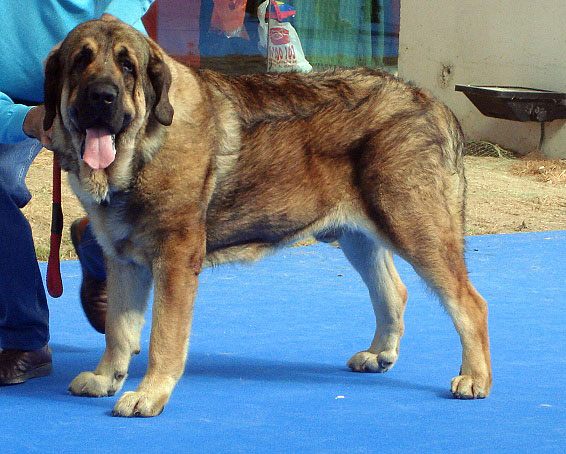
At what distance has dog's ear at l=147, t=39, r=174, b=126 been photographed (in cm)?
322

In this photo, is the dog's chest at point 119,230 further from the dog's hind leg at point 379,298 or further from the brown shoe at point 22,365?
the dog's hind leg at point 379,298

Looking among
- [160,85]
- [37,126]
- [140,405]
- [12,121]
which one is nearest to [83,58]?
[160,85]

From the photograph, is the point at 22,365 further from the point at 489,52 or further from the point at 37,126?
the point at 489,52

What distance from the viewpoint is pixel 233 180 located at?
351 centimetres

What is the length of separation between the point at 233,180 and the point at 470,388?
1.17 meters

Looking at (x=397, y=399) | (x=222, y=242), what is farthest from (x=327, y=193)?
(x=397, y=399)

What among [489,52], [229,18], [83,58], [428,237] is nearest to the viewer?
[83,58]

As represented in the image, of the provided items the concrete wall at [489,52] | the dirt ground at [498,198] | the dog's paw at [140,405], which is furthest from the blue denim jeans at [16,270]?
the concrete wall at [489,52]

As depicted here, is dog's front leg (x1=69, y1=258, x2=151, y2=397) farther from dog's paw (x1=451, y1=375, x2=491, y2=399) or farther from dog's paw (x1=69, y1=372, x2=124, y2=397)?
dog's paw (x1=451, y1=375, x2=491, y2=399)

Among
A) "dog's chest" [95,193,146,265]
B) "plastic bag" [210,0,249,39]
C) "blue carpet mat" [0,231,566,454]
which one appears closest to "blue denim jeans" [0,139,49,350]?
"blue carpet mat" [0,231,566,454]

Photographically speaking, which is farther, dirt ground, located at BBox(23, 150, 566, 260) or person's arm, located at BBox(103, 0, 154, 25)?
dirt ground, located at BBox(23, 150, 566, 260)

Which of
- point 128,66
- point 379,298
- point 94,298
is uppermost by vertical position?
point 128,66

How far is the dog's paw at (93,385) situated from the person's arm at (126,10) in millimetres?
1348

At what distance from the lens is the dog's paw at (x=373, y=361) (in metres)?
3.89
